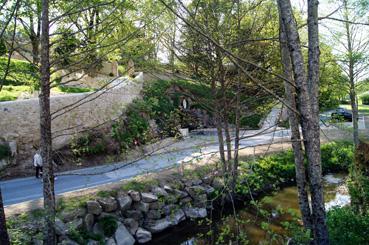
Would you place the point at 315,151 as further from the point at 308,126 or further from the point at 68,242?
the point at 68,242

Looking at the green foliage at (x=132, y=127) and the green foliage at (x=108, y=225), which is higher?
the green foliage at (x=132, y=127)

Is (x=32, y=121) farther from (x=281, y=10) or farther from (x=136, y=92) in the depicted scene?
(x=281, y=10)

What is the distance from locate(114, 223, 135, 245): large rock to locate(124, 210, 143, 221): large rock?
1.86ft

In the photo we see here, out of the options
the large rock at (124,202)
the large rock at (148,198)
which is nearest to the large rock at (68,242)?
the large rock at (124,202)

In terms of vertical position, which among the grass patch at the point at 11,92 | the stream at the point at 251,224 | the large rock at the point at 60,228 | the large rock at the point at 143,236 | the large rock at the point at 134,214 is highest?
the grass patch at the point at 11,92

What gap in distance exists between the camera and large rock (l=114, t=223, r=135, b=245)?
9.69 metres

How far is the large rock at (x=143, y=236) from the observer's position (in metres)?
10.2

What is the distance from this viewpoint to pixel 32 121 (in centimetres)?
1553

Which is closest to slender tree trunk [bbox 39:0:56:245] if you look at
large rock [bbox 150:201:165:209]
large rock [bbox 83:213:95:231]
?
large rock [bbox 83:213:95:231]

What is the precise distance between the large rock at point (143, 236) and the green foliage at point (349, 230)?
235 inches

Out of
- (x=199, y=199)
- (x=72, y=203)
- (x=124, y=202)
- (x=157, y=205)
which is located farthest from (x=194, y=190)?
(x=72, y=203)

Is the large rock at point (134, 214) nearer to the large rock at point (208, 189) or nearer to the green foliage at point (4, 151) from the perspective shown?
the large rock at point (208, 189)

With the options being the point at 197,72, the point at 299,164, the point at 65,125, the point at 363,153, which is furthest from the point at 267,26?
the point at 65,125

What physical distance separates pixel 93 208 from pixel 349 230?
6877 millimetres
